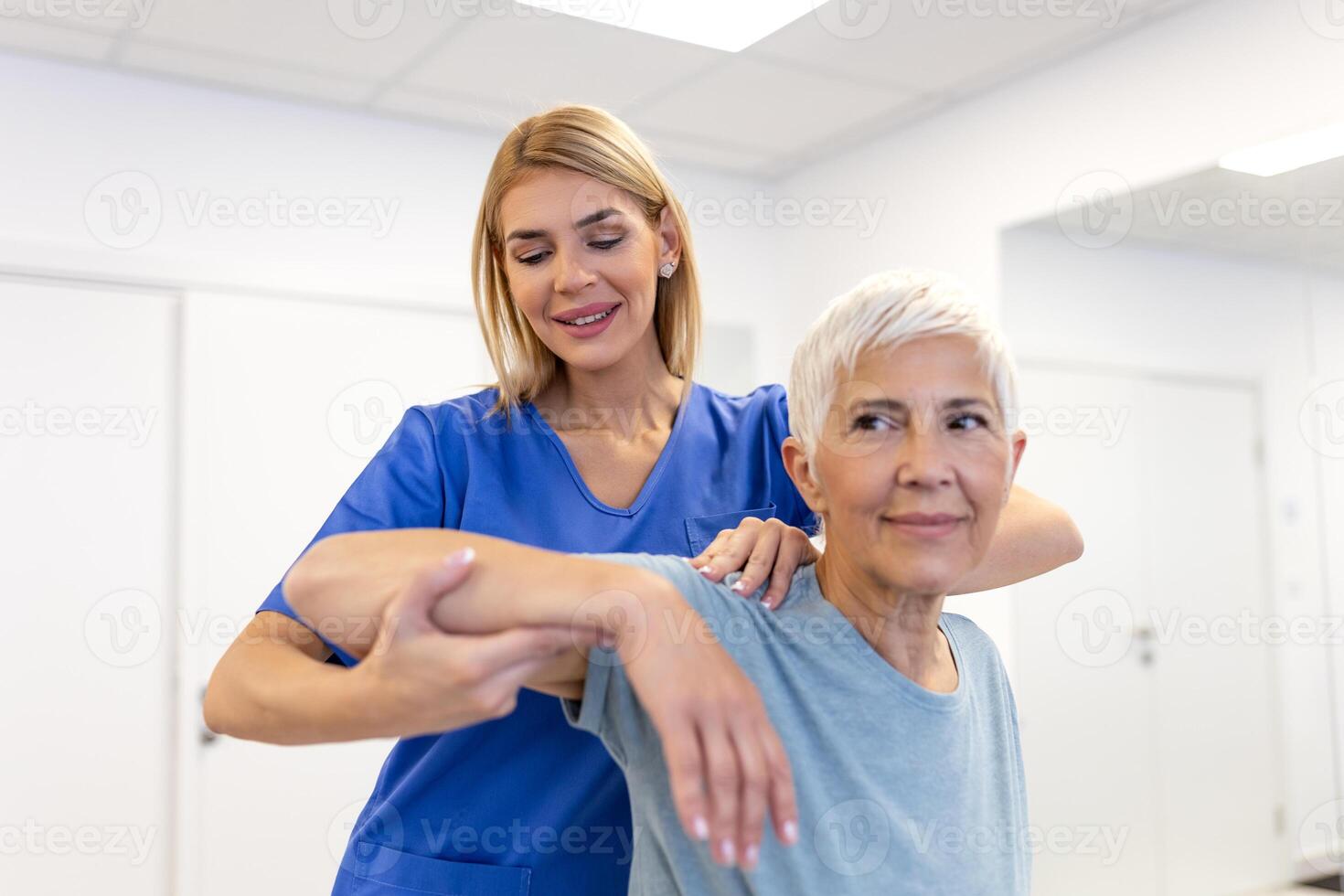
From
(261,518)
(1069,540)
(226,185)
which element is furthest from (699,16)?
(1069,540)

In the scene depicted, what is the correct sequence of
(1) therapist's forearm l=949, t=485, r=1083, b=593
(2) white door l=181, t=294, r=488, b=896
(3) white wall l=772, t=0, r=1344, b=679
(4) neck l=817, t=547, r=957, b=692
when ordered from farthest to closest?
(2) white door l=181, t=294, r=488, b=896
(3) white wall l=772, t=0, r=1344, b=679
(1) therapist's forearm l=949, t=485, r=1083, b=593
(4) neck l=817, t=547, r=957, b=692

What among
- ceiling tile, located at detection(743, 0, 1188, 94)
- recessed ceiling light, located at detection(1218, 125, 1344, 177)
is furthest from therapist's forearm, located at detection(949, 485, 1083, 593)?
ceiling tile, located at detection(743, 0, 1188, 94)

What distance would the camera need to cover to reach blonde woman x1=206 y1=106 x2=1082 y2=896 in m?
1.33

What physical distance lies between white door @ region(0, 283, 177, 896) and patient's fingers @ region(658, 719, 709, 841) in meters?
2.89

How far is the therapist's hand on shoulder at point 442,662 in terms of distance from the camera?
801mm

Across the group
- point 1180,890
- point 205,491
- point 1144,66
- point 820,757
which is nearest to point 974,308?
point 820,757

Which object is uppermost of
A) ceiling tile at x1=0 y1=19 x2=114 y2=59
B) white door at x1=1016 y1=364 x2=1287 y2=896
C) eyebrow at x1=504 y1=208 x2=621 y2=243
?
ceiling tile at x1=0 y1=19 x2=114 y2=59

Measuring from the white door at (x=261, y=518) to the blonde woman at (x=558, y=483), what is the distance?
6.76 ft

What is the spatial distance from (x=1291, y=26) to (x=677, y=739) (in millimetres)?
2810

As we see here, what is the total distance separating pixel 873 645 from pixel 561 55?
102 inches

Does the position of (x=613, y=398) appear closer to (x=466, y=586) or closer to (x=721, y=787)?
(x=466, y=586)

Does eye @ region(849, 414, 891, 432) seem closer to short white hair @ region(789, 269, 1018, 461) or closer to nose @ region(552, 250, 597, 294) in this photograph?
short white hair @ region(789, 269, 1018, 461)

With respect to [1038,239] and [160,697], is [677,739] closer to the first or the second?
[160,697]

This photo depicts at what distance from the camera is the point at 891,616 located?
1150 millimetres
